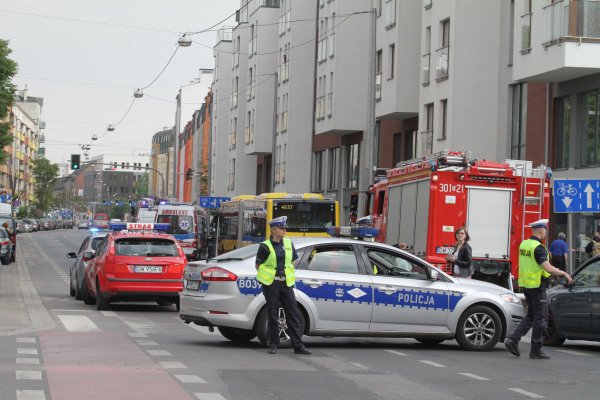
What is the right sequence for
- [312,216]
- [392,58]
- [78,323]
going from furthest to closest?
1. [392,58]
2. [312,216]
3. [78,323]

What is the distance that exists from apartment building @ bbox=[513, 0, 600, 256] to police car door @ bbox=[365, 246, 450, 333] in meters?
17.1

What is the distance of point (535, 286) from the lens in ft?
52.2

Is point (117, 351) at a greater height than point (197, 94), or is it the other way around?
point (197, 94)

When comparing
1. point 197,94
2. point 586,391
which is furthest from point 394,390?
point 197,94

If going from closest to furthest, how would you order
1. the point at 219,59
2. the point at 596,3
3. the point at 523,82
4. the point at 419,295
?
1. the point at 419,295
2. the point at 596,3
3. the point at 523,82
4. the point at 219,59

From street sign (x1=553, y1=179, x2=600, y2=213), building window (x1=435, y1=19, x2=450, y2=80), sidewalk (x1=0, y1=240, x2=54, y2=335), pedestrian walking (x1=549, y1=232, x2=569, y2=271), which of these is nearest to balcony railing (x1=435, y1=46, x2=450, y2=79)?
building window (x1=435, y1=19, x2=450, y2=80)

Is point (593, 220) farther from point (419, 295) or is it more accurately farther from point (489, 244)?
point (419, 295)

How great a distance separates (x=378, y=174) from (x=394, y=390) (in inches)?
831

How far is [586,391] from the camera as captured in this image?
12477mm

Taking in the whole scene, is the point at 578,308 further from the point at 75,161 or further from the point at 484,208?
the point at 75,161

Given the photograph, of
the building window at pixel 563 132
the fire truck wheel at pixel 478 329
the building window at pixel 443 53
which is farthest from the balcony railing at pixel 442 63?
the fire truck wheel at pixel 478 329

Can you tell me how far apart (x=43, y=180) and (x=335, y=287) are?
16360 cm

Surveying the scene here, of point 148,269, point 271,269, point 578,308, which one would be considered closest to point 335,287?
point 271,269

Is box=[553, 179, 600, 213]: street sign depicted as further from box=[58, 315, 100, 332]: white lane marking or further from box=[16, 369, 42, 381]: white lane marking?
box=[16, 369, 42, 381]: white lane marking
